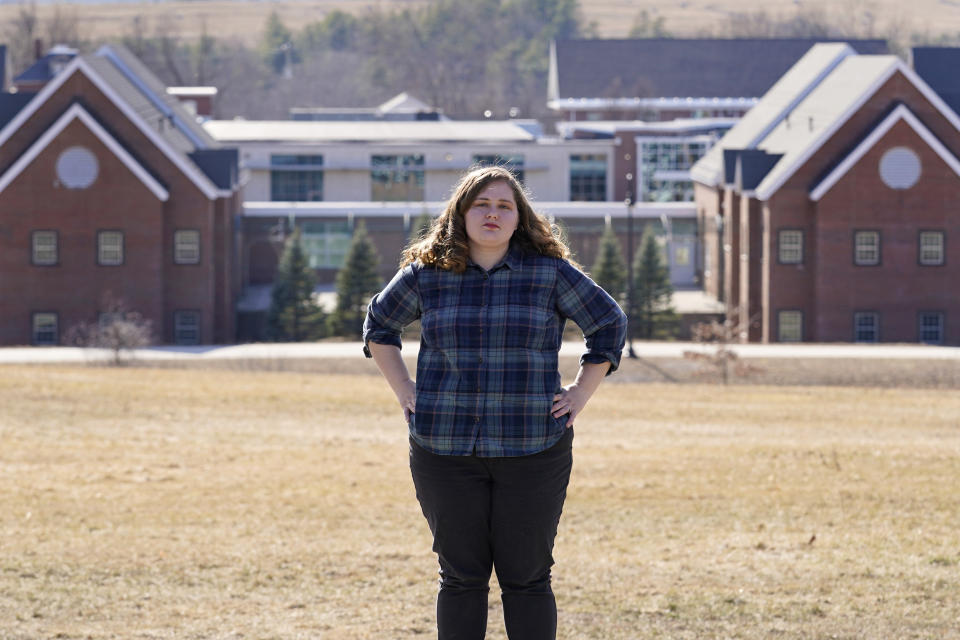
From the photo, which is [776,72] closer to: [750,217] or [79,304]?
[750,217]

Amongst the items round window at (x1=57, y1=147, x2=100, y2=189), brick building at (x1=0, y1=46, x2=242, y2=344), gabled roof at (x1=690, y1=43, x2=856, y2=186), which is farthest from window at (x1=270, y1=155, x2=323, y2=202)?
round window at (x1=57, y1=147, x2=100, y2=189)

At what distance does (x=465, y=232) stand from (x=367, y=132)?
8011cm

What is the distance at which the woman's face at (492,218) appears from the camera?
6637mm

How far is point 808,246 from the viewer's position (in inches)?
2071

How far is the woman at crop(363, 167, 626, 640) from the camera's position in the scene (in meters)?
6.53

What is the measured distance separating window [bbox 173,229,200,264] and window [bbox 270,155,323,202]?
30335mm

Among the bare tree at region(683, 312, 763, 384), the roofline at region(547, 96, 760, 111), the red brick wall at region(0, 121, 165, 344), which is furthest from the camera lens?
the roofline at region(547, 96, 760, 111)

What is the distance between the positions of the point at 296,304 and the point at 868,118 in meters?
19.1

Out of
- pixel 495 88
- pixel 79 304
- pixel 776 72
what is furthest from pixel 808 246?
pixel 495 88

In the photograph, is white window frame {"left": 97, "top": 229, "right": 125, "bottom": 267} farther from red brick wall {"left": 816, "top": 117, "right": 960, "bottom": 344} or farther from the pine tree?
red brick wall {"left": 816, "top": 117, "right": 960, "bottom": 344}

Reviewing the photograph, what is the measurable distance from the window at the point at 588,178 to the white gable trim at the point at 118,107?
36.3m

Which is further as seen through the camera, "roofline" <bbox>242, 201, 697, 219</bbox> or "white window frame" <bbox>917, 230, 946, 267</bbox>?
"roofline" <bbox>242, 201, 697, 219</bbox>

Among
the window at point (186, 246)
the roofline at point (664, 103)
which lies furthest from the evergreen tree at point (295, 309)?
the roofline at point (664, 103)

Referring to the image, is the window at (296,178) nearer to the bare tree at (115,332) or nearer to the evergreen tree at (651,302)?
the evergreen tree at (651,302)
